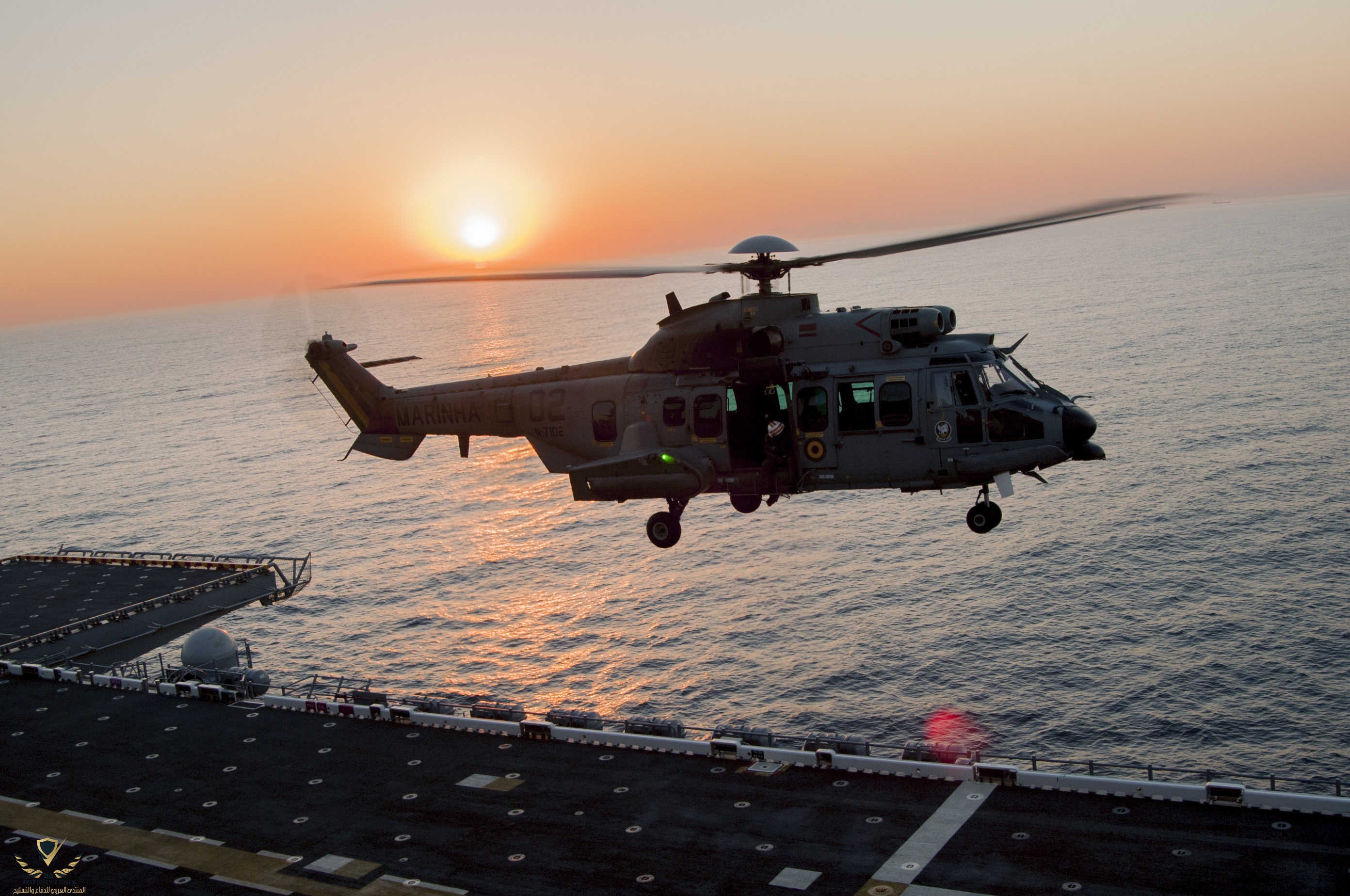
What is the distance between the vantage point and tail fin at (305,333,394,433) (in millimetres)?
31000

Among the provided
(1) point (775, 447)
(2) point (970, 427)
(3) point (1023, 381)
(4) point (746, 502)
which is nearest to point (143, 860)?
(4) point (746, 502)

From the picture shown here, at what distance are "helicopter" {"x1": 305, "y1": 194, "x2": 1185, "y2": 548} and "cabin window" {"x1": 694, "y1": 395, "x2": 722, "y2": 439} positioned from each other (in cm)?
3

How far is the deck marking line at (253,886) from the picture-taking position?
23.8 m

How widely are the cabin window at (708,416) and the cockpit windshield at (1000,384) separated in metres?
5.82

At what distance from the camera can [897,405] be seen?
2238 centimetres

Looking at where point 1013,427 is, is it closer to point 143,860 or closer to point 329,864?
point 329,864

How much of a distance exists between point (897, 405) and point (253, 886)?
18484mm

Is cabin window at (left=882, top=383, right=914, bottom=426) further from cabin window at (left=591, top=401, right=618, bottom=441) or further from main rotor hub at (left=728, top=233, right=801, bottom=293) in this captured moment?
cabin window at (left=591, top=401, right=618, bottom=441)

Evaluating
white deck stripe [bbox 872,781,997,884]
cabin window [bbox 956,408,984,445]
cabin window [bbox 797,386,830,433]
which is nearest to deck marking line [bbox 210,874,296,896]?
white deck stripe [bbox 872,781,997,884]

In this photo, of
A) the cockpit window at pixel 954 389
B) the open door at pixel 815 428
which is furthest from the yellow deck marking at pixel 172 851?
the cockpit window at pixel 954 389

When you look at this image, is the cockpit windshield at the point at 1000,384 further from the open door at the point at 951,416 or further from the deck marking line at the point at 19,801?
the deck marking line at the point at 19,801

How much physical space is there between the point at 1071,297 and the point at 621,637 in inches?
5874

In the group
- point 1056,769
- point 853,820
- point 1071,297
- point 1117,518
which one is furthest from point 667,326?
point 1071,297

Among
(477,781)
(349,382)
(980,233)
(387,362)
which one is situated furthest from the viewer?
(349,382)
